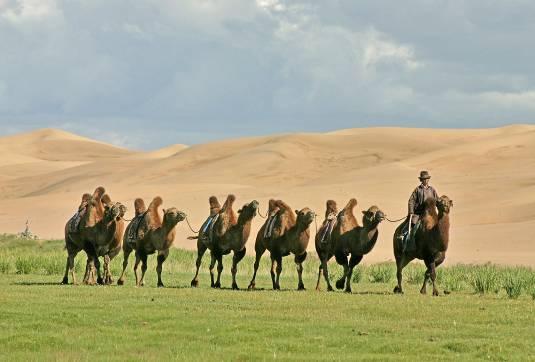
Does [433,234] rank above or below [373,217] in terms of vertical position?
below

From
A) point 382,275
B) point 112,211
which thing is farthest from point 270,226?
point 382,275

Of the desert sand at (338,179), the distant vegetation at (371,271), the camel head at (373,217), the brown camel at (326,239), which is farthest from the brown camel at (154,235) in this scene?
the desert sand at (338,179)

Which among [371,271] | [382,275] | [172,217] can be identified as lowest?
[382,275]

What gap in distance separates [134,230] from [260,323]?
32.2 feet

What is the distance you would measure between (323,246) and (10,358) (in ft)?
38.9

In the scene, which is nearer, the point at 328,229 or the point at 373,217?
the point at 373,217

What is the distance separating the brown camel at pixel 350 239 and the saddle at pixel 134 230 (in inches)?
166

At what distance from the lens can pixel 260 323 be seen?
1641 cm

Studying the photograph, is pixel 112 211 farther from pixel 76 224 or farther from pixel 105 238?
pixel 76 224

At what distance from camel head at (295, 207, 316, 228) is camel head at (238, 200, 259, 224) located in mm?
977

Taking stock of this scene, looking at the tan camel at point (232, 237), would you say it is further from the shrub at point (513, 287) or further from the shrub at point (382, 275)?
the shrub at point (513, 287)

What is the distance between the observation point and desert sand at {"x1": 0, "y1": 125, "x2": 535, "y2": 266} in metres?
53.4

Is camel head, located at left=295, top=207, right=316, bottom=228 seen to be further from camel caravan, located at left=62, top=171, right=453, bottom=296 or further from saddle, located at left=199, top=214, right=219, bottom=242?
saddle, located at left=199, top=214, right=219, bottom=242

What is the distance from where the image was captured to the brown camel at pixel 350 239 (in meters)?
23.3
